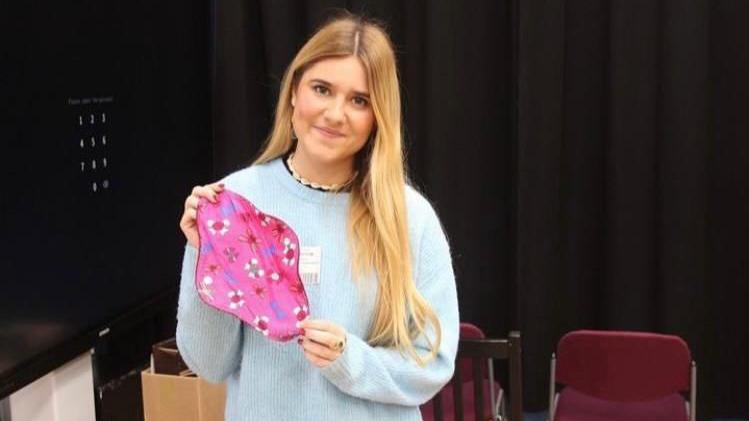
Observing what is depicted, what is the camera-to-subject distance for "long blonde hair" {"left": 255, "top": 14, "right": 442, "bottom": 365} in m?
1.73

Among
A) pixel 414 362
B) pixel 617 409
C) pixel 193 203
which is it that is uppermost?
pixel 193 203

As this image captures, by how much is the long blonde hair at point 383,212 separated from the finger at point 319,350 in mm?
184

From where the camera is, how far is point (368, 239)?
5.74 feet

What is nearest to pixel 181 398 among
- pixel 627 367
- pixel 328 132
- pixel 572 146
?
pixel 328 132

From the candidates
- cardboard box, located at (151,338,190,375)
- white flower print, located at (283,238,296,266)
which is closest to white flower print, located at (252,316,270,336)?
white flower print, located at (283,238,296,266)

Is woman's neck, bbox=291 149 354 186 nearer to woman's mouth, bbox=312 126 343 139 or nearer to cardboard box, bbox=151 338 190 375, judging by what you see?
woman's mouth, bbox=312 126 343 139

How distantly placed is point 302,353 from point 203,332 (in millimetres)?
209

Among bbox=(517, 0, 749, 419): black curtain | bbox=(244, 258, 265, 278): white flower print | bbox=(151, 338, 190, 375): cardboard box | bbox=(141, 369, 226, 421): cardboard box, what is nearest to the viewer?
bbox=(244, 258, 265, 278): white flower print

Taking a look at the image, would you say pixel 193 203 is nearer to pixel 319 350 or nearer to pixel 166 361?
pixel 319 350

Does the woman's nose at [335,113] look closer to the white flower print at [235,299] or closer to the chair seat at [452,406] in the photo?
the white flower print at [235,299]

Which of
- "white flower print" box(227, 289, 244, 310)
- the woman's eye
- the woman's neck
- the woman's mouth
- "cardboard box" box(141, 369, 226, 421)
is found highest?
the woman's eye

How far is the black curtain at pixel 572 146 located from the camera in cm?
343

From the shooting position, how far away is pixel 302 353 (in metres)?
1.72

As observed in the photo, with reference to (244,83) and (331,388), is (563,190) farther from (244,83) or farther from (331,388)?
(331,388)
